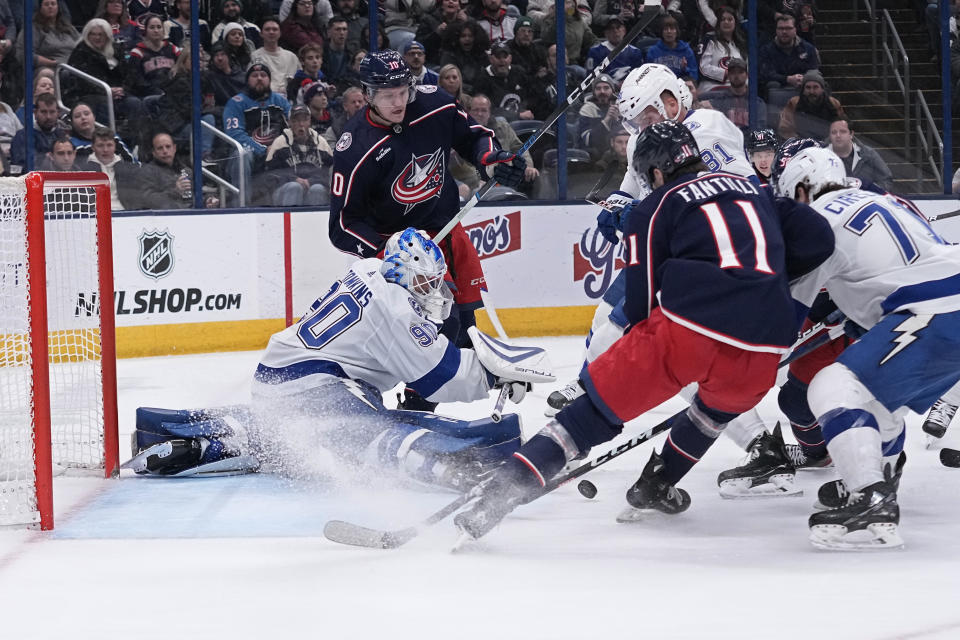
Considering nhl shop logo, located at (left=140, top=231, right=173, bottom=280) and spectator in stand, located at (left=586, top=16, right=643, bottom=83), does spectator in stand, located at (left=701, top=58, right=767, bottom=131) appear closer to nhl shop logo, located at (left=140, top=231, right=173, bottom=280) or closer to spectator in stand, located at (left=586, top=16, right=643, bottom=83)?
spectator in stand, located at (left=586, top=16, right=643, bottom=83)

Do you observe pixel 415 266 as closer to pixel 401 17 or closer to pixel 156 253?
pixel 156 253

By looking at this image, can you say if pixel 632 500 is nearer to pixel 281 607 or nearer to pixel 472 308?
pixel 281 607

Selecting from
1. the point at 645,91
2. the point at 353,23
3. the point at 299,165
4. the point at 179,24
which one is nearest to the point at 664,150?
the point at 645,91

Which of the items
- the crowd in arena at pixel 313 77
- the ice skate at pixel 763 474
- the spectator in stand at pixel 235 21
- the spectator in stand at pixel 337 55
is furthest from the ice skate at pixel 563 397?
the spectator in stand at pixel 235 21

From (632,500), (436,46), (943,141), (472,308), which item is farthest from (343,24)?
(632,500)

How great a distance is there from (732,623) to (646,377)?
61 centimetres

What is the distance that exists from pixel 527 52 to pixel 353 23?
100cm

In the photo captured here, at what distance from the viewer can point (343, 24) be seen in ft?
22.5

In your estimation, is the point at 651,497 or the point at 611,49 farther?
the point at 611,49

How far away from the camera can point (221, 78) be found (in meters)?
6.57

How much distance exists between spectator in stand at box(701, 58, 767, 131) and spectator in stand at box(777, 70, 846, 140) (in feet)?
0.46

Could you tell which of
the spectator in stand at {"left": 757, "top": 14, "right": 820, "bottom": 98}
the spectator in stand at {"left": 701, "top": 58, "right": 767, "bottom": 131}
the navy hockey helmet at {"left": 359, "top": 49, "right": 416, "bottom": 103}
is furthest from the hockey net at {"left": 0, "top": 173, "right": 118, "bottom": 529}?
the spectator in stand at {"left": 757, "top": 14, "right": 820, "bottom": 98}

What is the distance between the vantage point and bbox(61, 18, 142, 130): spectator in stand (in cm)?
624

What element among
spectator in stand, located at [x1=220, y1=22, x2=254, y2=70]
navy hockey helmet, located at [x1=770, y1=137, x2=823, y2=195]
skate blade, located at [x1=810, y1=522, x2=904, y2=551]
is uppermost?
spectator in stand, located at [x1=220, y1=22, x2=254, y2=70]
